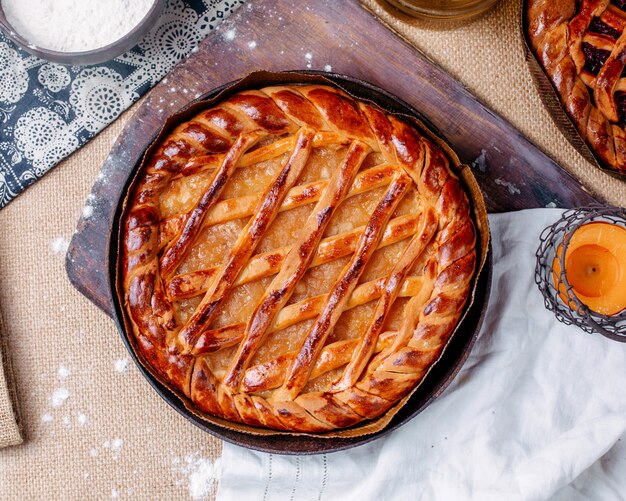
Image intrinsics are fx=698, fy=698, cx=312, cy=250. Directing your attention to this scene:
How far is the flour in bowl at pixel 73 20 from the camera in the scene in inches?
66.1

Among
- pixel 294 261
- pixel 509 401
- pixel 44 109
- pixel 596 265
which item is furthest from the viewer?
pixel 44 109

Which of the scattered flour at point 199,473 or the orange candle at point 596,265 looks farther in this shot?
the scattered flour at point 199,473

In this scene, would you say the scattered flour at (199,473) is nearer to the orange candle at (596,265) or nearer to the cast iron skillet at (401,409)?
the cast iron skillet at (401,409)

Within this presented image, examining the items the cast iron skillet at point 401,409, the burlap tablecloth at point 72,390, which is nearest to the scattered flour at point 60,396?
the burlap tablecloth at point 72,390

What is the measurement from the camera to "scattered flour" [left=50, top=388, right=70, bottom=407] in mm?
1795

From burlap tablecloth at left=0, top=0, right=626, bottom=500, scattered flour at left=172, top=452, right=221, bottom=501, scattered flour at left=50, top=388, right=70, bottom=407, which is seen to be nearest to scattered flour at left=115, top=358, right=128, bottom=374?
burlap tablecloth at left=0, top=0, right=626, bottom=500

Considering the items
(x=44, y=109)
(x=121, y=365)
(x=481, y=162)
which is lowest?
(x=121, y=365)

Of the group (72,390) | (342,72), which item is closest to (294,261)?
(342,72)

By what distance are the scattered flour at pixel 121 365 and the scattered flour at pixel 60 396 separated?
15cm

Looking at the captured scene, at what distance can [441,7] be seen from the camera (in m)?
1.58

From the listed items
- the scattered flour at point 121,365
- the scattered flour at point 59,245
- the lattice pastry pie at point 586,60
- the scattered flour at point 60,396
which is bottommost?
the scattered flour at point 60,396

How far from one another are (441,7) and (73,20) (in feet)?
2.88

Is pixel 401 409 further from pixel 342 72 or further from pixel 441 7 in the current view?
pixel 441 7

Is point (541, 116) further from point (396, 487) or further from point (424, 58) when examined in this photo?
point (396, 487)
